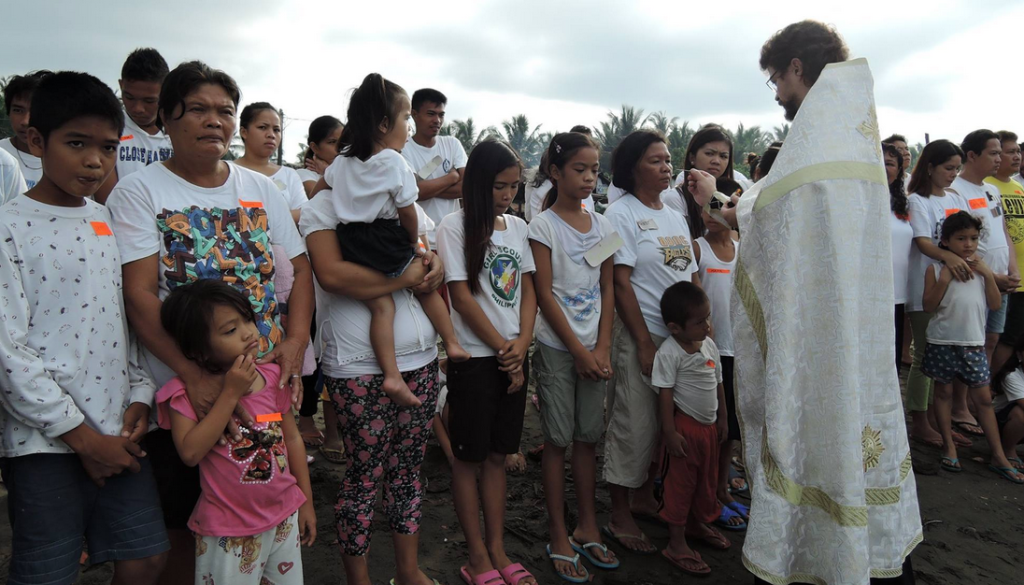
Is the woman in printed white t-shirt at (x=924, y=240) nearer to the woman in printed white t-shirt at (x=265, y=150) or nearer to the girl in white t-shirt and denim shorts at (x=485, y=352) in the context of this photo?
the girl in white t-shirt and denim shorts at (x=485, y=352)

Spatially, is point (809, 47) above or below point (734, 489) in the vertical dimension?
above

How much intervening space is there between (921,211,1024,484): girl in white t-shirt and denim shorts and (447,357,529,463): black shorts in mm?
3607

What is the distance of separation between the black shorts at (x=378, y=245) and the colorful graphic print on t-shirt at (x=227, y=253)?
35 cm

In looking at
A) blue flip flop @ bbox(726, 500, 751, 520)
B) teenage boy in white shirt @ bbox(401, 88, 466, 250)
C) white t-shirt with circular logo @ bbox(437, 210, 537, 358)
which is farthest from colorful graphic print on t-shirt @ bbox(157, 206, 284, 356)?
blue flip flop @ bbox(726, 500, 751, 520)

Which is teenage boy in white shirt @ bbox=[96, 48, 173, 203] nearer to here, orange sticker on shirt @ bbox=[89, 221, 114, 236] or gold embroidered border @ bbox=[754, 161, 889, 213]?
orange sticker on shirt @ bbox=[89, 221, 114, 236]

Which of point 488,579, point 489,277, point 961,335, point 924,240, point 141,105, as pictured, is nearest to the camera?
point 488,579

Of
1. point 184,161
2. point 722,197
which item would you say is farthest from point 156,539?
point 722,197

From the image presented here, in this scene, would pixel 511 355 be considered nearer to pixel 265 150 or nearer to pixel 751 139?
pixel 265 150

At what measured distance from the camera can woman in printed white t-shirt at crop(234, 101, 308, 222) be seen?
13.2 feet

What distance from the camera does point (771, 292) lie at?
2.35m

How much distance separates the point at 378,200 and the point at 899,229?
14.5 feet

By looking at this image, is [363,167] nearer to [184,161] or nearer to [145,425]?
[184,161]

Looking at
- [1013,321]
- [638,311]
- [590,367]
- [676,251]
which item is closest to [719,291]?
[676,251]

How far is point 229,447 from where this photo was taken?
78.7 inches
